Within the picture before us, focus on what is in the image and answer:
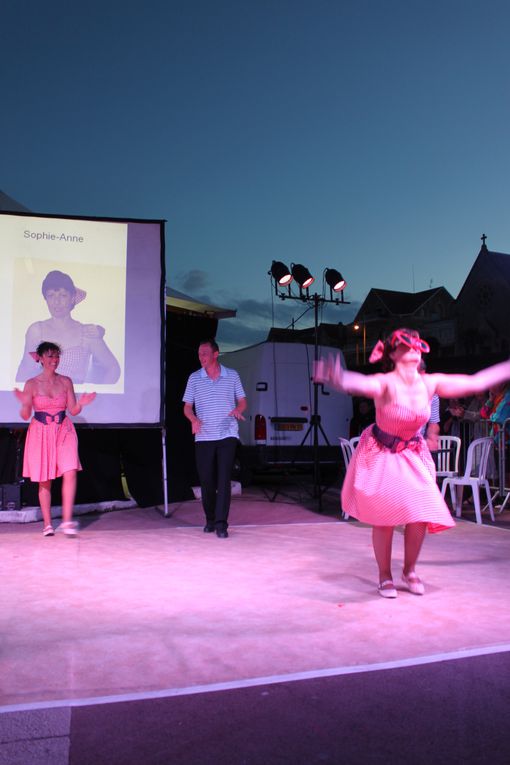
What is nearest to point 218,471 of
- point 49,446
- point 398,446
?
point 49,446

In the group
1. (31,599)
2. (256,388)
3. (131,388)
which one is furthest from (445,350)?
(31,599)

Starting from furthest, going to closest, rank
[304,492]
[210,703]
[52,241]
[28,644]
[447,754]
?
[304,492]
[52,241]
[28,644]
[210,703]
[447,754]

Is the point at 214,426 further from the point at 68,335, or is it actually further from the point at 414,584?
the point at 414,584

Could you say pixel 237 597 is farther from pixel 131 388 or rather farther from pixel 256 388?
pixel 256 388

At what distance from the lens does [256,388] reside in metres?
11.9

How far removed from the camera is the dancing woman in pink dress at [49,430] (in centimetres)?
689

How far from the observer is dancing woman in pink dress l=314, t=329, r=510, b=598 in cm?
418

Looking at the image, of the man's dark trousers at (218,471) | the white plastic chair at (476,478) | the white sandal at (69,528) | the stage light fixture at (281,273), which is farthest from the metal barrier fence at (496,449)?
the white sandal at (69,528)

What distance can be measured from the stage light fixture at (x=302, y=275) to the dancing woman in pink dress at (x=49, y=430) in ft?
14.5

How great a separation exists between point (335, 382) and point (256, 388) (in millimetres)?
7798

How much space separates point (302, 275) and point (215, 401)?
3.94m

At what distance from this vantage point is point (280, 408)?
1198cm

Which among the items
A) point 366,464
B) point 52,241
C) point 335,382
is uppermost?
point 52,241

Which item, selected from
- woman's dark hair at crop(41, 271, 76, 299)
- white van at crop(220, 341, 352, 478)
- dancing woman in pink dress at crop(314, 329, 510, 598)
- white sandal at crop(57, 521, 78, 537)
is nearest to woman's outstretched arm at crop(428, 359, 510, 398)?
dancing woman in pink dress at crop(314, 329, 510, 598)
